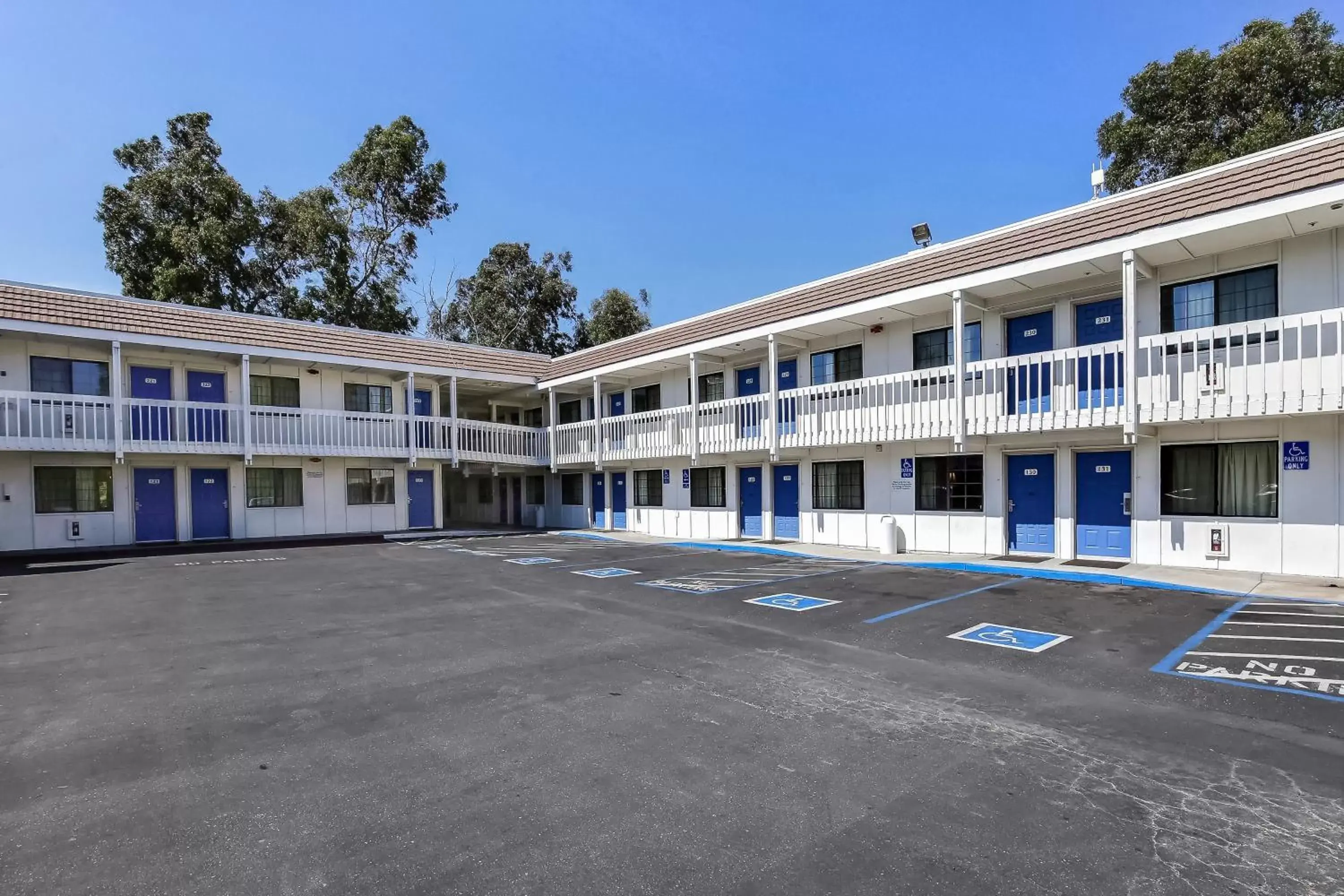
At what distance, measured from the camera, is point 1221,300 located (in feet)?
35.8

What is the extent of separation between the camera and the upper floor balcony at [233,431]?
50.7ft

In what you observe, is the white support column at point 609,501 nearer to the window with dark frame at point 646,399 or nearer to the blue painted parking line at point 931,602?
the window with dark frame at point 646,399

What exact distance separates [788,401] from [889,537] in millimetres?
4187

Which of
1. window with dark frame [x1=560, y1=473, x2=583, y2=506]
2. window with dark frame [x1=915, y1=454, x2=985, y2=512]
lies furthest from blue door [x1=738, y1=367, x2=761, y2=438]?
window with dark frame [x1=560, y1=473, x2=583, y2=506]

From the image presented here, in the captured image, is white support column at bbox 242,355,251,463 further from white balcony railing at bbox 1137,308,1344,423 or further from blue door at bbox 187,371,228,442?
white balcony railing at bbox 1137,308,1344,423

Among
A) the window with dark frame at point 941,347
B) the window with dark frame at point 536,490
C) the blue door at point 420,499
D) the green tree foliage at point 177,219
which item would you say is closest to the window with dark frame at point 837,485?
the window with dark frame at point 941,347

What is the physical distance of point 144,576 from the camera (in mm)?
12281

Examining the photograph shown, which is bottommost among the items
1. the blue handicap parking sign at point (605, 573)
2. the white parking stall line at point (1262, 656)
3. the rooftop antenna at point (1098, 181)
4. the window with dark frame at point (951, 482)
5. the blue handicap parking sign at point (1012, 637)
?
the blue handicap parking sign at point (605, 573)

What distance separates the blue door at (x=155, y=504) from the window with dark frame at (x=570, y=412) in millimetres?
11805

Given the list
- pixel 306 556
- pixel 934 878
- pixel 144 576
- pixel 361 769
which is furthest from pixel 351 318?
pixel 934 878

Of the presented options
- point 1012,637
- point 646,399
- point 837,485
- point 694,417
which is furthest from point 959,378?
point 646,399

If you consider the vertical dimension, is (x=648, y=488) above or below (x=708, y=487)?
below

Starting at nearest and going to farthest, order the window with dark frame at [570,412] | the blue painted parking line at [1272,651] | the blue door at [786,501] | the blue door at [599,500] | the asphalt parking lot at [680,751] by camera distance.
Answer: the asphalt parking lot at [680,751] → the blue painted parking line at [1272,651] → the blue door at [786,501] → the blue door at [599,500] → the window with dark frame at [570,412]

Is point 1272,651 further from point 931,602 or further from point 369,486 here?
point 369,486
